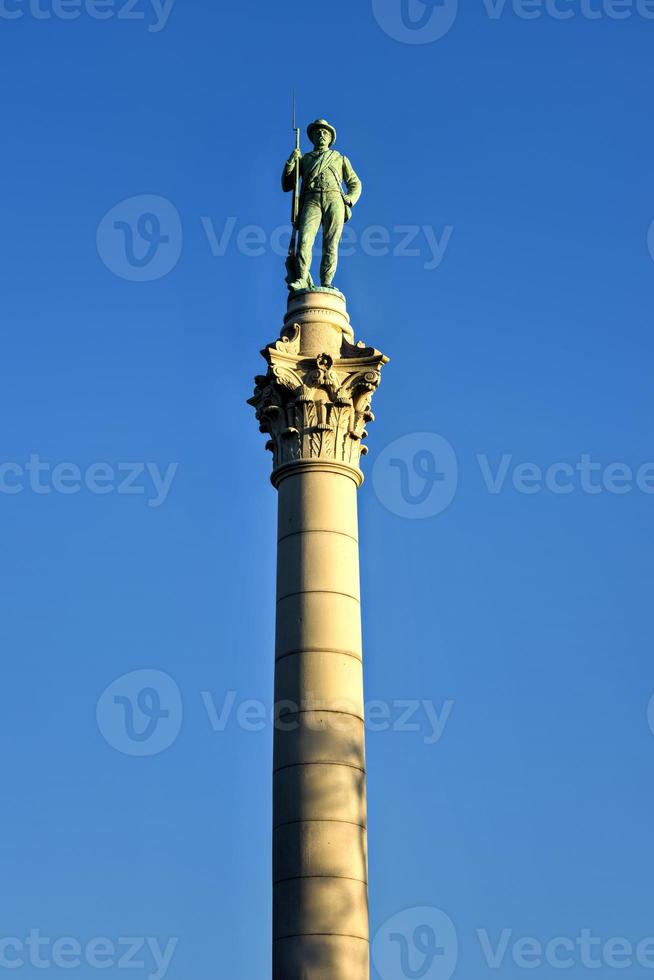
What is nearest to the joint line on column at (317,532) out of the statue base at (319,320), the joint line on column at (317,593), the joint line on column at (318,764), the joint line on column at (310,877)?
the joint line on column at (317,593)

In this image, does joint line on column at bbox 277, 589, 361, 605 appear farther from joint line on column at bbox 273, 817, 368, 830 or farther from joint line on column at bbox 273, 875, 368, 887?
joint line on column at bbox 273, 875, 368, 887

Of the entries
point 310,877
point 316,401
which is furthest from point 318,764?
point 316,401

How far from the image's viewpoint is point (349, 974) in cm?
2464

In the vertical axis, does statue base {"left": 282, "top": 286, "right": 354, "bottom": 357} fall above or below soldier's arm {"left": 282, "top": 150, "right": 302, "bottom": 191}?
below

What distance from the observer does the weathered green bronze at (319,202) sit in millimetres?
32000

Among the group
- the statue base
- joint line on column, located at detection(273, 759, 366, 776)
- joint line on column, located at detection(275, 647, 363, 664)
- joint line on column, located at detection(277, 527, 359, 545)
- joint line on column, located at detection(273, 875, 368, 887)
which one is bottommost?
joint line on column, located at detection(273, 875, 368, 887)

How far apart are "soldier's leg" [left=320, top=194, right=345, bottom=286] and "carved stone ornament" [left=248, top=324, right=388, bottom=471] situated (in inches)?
109

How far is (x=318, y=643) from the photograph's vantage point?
27.0m

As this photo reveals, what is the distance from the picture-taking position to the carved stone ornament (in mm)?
29062

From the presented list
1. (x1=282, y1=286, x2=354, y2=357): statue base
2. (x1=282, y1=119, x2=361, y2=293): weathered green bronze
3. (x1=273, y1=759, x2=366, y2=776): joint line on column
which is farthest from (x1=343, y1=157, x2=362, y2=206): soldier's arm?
(x1=273, y1=759, x2=366, y2=776): joint line on column

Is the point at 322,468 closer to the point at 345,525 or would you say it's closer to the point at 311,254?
the point at 345,525

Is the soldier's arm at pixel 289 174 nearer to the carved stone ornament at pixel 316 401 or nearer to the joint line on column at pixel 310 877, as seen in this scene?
the carved stone ornament at pixel 316 401

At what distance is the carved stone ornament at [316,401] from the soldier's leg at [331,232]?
2.77 meters

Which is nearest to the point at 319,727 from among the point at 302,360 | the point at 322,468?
the point at 322,468
